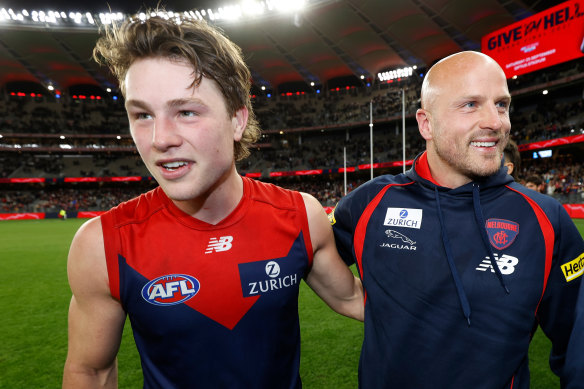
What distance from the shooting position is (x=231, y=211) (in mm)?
1714

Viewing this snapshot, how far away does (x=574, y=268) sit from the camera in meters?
1.62

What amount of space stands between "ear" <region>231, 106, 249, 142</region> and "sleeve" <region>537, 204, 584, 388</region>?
1632 mm

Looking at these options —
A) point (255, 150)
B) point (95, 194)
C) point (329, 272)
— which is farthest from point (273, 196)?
point (95, 194)

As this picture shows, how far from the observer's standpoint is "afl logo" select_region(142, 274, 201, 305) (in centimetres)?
151

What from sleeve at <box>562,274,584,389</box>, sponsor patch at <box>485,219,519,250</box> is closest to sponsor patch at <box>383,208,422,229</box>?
sponsor patch at <box>485,219,519,250</box>

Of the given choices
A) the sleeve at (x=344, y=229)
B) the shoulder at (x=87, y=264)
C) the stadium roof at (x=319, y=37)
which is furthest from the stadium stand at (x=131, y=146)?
the shoulder at (x=87, y=264)

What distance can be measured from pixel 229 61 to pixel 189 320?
120 centimetres

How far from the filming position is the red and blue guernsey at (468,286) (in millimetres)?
1638

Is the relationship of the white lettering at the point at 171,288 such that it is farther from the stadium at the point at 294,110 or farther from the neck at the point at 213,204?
the stadium at the point at 294,110

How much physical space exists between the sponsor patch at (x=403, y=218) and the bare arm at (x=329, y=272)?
0.35 m

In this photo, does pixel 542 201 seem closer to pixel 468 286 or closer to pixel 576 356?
pixel 468 286

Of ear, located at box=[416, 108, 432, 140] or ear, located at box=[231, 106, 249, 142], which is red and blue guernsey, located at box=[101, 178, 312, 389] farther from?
ear, located at box=[416, 108, 432, 140]

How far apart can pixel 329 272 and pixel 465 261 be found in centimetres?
74

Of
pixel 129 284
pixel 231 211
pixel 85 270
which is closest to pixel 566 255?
pixel 231 211
